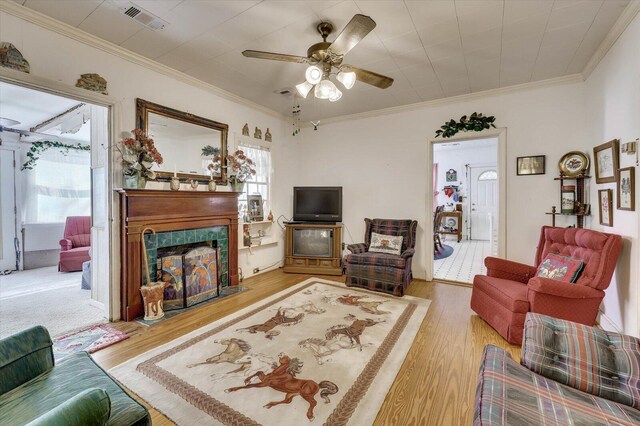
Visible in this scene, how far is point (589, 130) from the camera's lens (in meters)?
3.25

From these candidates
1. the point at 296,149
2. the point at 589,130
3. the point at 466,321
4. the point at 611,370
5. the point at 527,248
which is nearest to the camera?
the point at 611,370

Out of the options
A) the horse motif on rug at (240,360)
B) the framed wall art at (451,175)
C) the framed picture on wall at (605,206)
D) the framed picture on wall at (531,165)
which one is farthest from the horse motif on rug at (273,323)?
the framed wall art at (451,175)

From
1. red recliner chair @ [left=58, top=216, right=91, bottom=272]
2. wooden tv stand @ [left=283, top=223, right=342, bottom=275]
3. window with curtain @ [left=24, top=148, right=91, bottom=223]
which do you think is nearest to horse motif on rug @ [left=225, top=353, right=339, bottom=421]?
Result: wooden tv stand @ [left=283, top=223, right=342, bottom=275]

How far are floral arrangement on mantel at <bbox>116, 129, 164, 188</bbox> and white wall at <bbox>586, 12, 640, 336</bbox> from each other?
14.5 feet

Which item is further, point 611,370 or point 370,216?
point 370,216

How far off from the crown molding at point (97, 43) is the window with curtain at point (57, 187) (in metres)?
3.64

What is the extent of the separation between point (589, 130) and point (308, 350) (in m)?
4.09

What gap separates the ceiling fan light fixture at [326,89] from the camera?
2.28 metres

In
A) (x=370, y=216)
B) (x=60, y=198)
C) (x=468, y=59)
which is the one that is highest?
(x=468, y=59)

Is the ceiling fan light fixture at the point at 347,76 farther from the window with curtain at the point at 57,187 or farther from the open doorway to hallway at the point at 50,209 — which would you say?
the window with curtain at the point at 57,187

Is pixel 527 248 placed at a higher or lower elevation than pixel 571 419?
higher

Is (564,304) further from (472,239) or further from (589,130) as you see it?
(472,239)

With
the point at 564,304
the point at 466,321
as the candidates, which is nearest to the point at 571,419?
the point at 564,304

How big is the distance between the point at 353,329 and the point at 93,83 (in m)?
3.55
